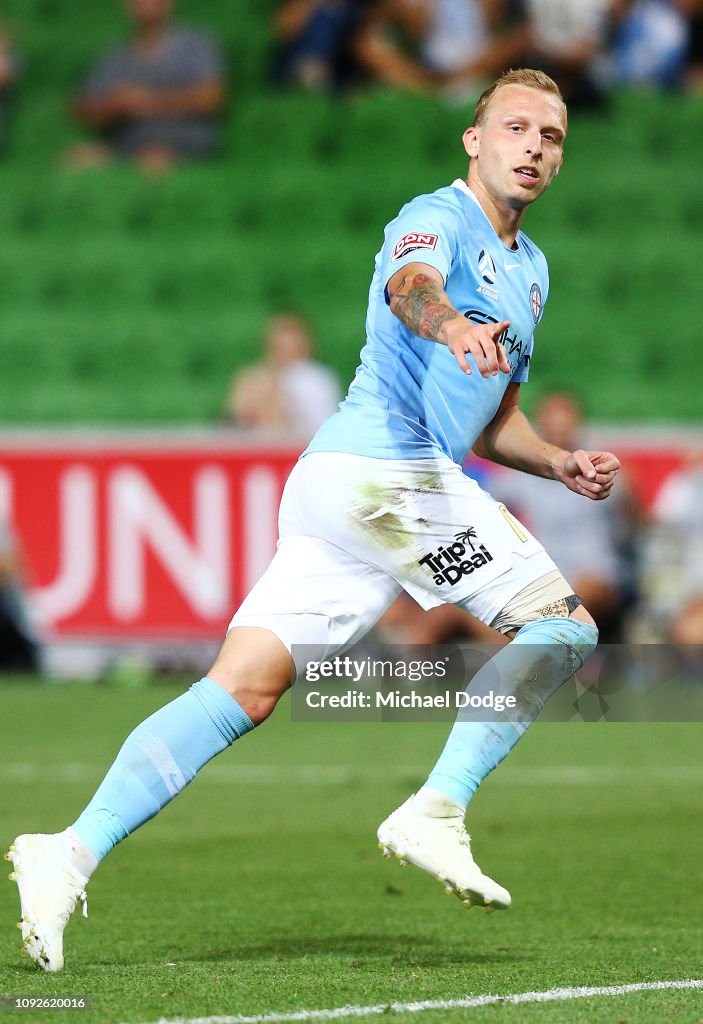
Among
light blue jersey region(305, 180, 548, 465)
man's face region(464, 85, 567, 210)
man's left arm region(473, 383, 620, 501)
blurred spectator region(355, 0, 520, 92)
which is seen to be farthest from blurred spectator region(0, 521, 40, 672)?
man's face region(464, 85, 567, 210)

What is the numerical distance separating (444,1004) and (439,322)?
1.50 m

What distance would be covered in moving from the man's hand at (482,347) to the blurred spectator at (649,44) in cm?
1277

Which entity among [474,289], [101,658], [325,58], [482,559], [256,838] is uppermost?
[325,58]

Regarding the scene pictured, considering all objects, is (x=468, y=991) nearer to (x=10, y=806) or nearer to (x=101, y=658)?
(x=10, y=806)

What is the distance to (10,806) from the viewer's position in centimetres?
732

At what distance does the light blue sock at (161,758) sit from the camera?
427cm

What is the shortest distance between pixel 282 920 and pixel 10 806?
2444 millimetres

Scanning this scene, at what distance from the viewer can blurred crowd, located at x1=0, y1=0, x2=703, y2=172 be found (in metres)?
15.4

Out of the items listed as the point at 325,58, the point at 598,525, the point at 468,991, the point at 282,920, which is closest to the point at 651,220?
the point at 325,58

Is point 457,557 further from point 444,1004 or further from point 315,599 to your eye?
point 444,1004

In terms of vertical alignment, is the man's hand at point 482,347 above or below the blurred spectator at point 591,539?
above

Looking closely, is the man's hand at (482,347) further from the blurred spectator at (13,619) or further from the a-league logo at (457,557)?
the blurred spectator at (13,619)
